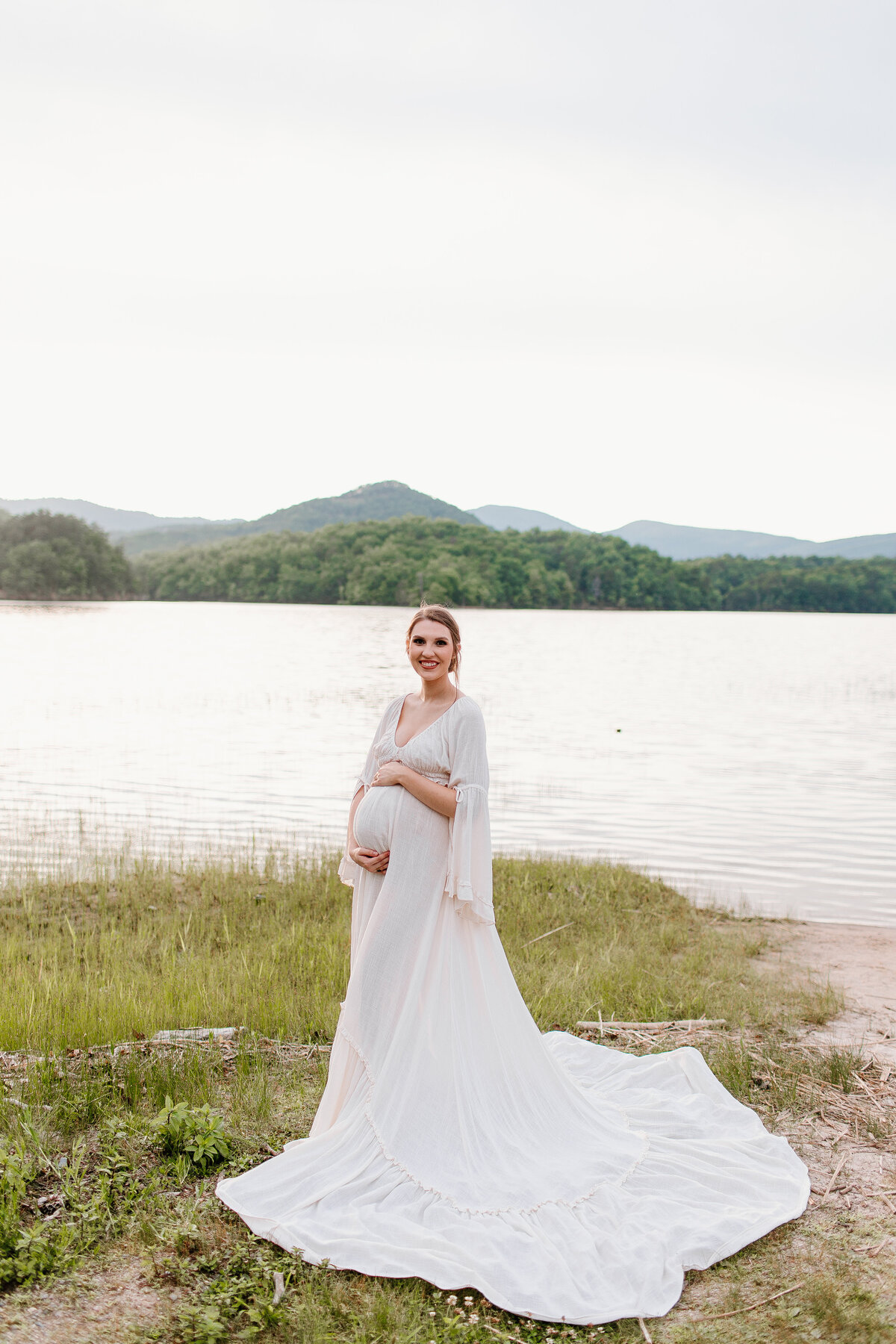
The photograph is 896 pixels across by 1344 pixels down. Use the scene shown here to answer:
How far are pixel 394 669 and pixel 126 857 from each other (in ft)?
99.7

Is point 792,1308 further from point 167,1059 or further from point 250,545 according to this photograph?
point 250,545

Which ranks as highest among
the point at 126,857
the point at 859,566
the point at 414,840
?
the point at 859,566

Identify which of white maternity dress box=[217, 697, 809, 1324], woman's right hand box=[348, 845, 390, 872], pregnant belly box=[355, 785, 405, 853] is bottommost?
white maternity dress box=[217, 697, 809, 1324]

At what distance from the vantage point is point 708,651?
63.5 metres

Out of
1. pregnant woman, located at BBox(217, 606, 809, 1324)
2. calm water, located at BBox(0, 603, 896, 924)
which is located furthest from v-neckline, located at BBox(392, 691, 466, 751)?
calm water, located at BBox(0, 603, 896, 924)

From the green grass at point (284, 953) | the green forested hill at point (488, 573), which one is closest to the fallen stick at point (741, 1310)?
the green grass at point (284, 953)

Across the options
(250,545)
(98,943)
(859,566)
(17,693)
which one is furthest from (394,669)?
(859,566)

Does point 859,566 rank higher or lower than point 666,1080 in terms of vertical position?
higher

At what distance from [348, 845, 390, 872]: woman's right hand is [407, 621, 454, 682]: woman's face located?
0.87 meters

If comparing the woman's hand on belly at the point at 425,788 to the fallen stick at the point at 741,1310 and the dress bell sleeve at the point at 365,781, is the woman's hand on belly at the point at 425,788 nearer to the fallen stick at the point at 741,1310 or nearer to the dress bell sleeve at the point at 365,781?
the dress bell sleeve at the point at 365,781

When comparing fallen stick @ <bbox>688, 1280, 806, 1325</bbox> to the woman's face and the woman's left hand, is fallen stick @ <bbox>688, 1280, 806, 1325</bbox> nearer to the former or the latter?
the woman's left hand

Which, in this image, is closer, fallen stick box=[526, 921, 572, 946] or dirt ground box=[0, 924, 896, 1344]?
dirt ground box=[0, 924, 896, 1344]

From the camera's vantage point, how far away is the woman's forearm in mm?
4641

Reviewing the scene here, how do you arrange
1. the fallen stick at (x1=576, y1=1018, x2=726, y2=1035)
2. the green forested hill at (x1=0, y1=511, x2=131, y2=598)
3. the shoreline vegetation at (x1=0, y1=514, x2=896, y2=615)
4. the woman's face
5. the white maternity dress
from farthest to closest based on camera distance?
the shoreline vegetation at (x1=0, y1=514, x2=896, y2=615)
the green forested hill at (x1=0, y1=511, x2=131, y2=598)
the fallen stick at (x1=576, y1=1018, x2=726, y2=1035)
the woman's face
the white maternity dress
